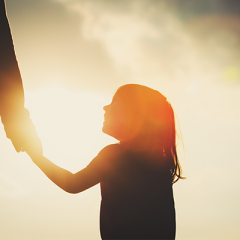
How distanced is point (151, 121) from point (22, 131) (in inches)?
66.5

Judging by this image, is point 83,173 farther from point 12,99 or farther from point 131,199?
point 12,99

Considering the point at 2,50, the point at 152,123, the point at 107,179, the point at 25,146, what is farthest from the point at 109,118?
the point at 2,50

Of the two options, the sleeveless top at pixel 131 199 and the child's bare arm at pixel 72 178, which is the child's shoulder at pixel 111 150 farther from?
the child's bare arm at pixel 72 178

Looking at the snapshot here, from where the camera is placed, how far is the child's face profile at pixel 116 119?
2.81 meters

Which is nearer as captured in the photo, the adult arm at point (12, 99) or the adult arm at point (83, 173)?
the adult arm at point (83, 173)

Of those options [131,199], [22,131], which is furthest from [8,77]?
[131,199]

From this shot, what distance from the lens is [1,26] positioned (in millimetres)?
2670

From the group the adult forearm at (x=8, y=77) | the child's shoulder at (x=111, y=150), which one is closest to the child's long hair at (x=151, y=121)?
the child's shoulder at (x=111, y=150)

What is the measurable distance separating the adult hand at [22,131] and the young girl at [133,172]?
0.35 ft

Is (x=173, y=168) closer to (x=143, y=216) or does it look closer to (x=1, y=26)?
(x=143, y=216)

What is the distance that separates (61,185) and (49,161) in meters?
0.35

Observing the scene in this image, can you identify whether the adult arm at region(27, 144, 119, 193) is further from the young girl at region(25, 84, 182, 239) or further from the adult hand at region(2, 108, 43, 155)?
the adult hand at region(2, 108, 43, 155)

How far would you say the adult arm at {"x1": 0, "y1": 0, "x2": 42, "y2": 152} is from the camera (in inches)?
107

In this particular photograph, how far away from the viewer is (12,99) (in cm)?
289
